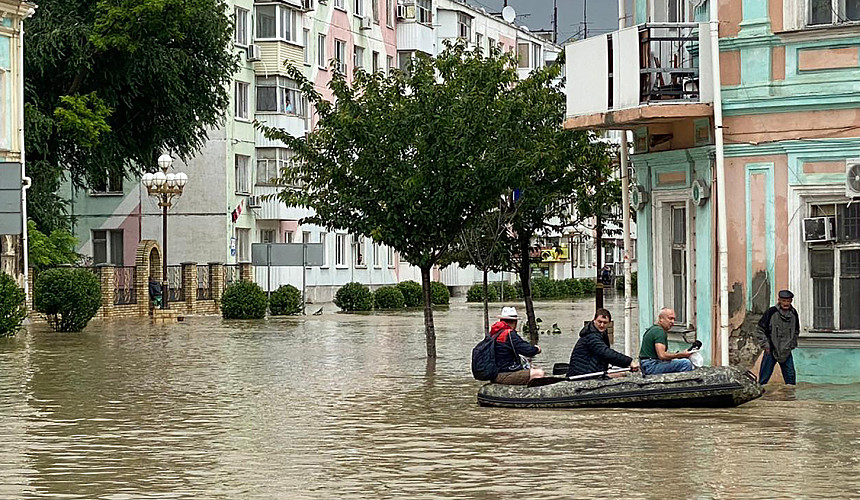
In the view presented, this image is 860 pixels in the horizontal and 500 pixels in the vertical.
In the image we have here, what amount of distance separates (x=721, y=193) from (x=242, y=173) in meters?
46.6

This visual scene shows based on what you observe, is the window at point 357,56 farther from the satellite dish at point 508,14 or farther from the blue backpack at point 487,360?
the blue backpack at point 487,360

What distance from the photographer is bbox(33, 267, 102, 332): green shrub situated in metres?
41.6

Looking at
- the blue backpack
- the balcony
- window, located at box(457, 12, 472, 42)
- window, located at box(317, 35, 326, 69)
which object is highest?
window, located at box(457, 12, 472, 42)

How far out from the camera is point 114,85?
5409cm

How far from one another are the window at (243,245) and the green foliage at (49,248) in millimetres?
16665

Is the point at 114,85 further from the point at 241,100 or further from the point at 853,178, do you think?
the point at 853,178

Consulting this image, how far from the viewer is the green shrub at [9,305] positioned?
36.0 metres

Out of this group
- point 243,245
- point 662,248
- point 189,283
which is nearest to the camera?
point 662,248

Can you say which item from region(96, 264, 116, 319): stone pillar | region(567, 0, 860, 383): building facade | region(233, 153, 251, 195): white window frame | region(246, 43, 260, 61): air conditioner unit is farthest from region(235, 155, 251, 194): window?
region(567, 0, 860, 383): building facade

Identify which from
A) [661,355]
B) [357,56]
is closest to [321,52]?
[357,56]

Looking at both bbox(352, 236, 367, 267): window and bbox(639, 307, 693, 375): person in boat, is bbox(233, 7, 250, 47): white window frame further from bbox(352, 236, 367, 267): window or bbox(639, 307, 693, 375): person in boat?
bbox(639, 307, 693, 375): person in boat

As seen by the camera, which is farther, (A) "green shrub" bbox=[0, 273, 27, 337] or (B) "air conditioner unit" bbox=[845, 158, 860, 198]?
(A) "green shrub" bbox=[0, 273, 27, 337]

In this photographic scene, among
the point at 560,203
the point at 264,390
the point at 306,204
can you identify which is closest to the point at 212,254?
the point at 560,203

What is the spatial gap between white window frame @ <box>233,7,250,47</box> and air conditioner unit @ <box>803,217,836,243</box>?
4687 centimetres
